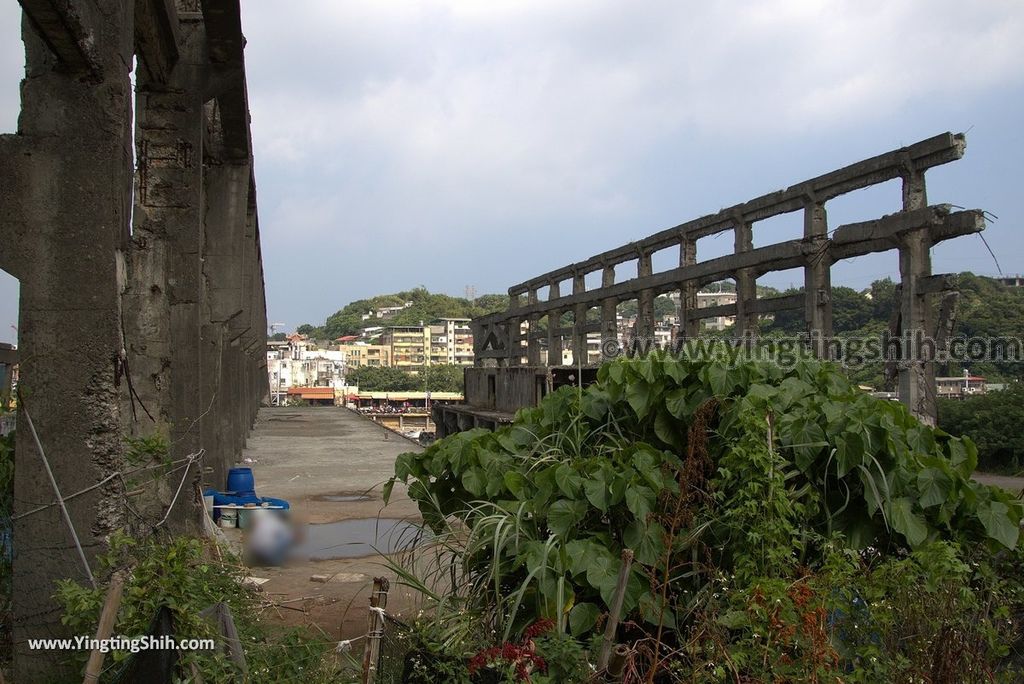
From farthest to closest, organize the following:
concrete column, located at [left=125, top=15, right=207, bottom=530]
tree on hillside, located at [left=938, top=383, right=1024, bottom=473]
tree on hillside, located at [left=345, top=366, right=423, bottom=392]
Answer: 1. tree on hillside, located at [left=345, top=366, right=423, bottom=392]
2. tree on hillside, located at [left=938, top=383, right=1024, bottom=473]
3. concrete column, located at [left=125, top=15, right=207, bottom=530]

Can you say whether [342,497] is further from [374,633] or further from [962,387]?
[962,387]

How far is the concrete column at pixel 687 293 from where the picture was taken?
1700cm

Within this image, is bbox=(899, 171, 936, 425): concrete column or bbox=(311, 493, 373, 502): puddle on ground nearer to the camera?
bbox=(899, 171, 936, 425): concrete column

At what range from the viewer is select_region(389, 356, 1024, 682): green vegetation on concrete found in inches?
138

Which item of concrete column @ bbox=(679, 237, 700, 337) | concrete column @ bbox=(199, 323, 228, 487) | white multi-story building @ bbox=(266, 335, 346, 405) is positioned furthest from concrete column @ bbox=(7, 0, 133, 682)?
white multi-story building @ bbox=(266, 335, 346, 405)

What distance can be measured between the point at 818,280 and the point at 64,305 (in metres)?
11.7

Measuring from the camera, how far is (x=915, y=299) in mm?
11984

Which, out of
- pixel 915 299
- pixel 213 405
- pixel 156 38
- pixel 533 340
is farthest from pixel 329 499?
pixel 533 340

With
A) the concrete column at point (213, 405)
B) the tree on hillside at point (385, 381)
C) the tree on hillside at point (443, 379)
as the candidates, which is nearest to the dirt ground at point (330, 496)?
the concrete column at point (213, 405)

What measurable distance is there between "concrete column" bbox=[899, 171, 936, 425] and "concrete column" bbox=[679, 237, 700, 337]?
515 cm

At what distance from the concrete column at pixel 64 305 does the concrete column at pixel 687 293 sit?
13.5m

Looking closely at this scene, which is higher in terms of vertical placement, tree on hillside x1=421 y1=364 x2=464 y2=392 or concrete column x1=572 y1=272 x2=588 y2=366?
concrete column x1=572 y1=272 x2=588 y2=366

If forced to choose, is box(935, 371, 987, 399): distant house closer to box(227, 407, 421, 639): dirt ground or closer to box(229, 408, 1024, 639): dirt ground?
box(229, 408, 1024, 639): dirt ground

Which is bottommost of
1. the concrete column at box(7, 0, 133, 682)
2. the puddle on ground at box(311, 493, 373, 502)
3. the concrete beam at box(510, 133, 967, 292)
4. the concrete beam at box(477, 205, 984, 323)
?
the puddle on ground at box(311, 493, 373, 502)
